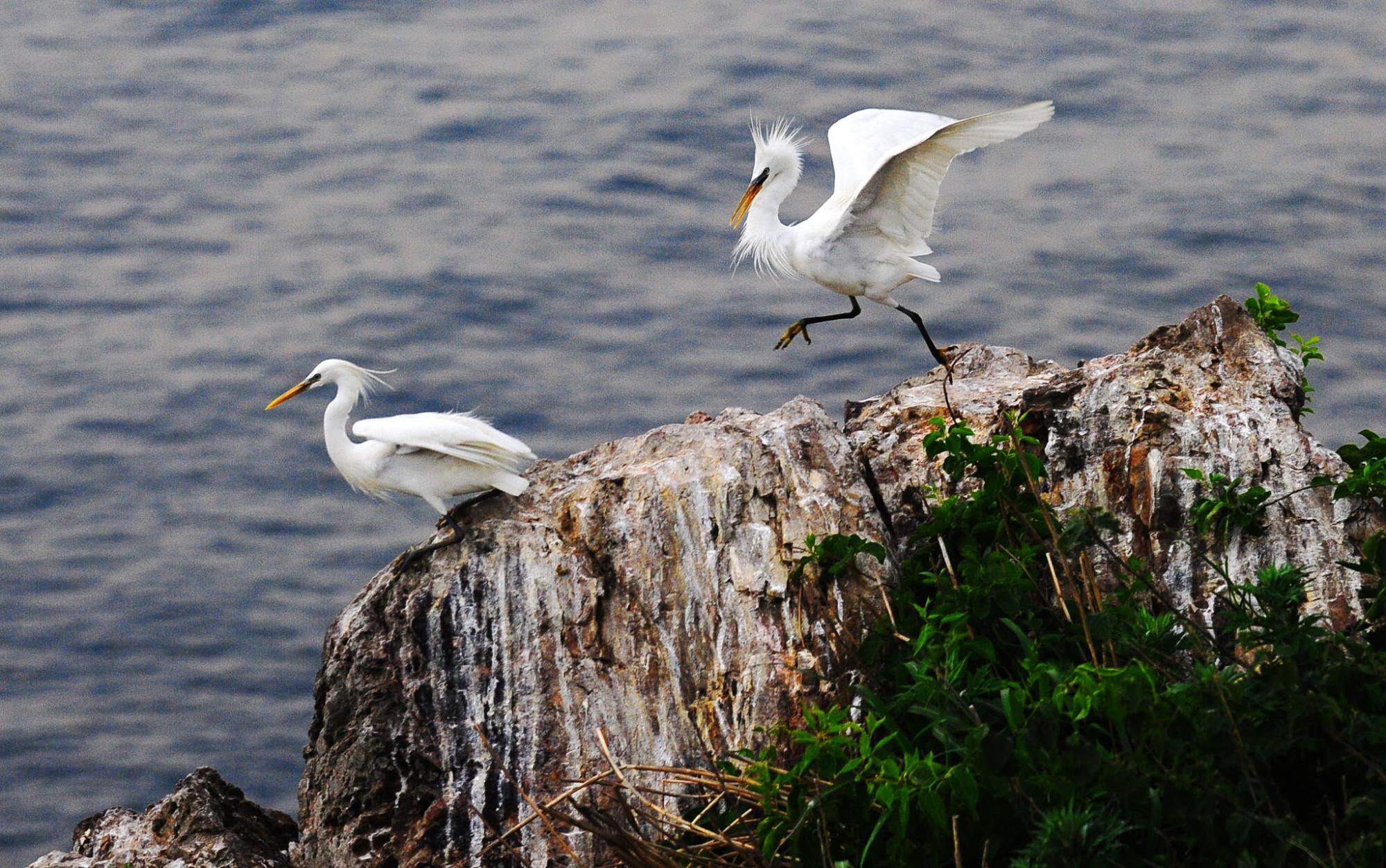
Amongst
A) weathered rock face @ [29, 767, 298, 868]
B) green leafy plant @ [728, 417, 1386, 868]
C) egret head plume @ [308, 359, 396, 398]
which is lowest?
weathered rock face @ [29, 767, 298, 868]

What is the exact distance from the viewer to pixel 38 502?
1179cm

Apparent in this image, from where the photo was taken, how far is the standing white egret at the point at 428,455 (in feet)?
20.6

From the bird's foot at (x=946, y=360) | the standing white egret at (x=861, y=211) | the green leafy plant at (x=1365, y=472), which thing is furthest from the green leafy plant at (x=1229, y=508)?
the standing white egret at (x=861, y=211)

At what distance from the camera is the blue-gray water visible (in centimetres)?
1092

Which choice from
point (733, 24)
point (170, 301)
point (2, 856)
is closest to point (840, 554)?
point (2, 856)

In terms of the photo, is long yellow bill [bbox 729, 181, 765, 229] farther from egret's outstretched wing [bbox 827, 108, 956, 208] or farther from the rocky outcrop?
the rocky outcrop

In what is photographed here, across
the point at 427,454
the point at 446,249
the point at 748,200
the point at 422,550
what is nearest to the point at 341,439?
the point at 427,454

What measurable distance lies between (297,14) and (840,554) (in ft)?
45.8

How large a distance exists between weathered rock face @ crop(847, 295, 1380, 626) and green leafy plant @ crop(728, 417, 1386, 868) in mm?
328

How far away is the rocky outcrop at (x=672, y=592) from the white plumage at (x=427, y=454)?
131mm

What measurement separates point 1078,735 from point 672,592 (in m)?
1.70

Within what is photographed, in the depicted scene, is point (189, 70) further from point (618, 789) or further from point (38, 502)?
point (618, 789)

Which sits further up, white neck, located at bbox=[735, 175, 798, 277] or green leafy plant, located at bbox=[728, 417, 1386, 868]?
white neck, located at bbox=[735, 175, 798, 277]

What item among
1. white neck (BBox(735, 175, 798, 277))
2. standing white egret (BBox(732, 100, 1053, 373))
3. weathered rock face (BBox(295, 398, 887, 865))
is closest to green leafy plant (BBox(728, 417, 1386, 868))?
weathered rock face (BBox(295, 398, 887, 865))
